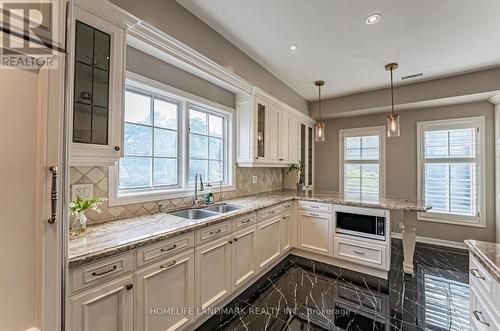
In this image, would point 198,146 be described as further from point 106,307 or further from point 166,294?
point 106,307

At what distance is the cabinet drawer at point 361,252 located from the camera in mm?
2807

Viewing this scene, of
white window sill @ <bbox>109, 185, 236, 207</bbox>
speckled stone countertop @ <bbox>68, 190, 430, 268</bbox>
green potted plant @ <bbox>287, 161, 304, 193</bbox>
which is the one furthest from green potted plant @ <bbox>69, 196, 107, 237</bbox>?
green potted plant @ <bbox>287, 161, 304, 193</bbox>

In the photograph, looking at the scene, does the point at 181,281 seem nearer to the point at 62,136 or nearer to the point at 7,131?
the point at 62,136

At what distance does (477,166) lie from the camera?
12.2ft

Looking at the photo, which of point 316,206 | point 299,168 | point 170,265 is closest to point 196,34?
point 170,265

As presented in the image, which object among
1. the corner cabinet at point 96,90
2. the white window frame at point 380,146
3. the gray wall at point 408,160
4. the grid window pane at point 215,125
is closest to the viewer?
the corner cabinet at point 96,90

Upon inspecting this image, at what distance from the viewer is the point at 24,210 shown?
34.1 inches

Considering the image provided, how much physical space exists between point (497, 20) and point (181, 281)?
3.75 metres

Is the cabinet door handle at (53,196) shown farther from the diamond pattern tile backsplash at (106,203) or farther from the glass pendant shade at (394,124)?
the glass pendant shade at (394,124)

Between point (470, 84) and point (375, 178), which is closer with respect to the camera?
point (470, 84)

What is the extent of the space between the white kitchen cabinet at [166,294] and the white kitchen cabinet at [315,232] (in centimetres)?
204

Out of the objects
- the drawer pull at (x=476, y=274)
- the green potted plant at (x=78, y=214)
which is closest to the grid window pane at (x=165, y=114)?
the green potted plant at (x=78, y=214)

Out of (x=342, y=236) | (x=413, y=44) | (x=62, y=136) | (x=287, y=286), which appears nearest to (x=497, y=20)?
(x=413, y=44)

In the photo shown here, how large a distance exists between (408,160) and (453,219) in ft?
3.98
